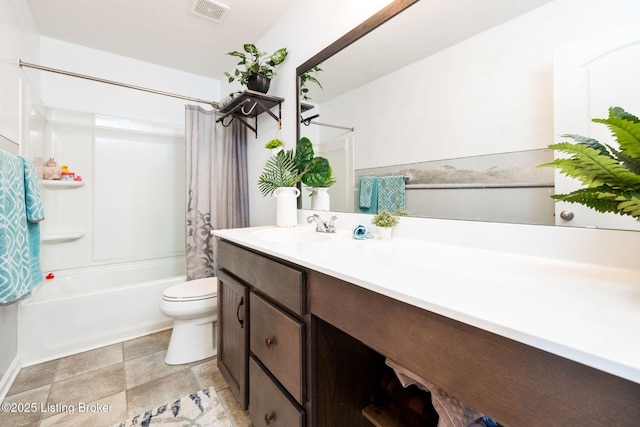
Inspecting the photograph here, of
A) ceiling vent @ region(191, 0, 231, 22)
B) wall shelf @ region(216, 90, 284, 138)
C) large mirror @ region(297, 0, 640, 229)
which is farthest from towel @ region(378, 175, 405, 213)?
ceiling vent @ region(191, 0, 231, 22)

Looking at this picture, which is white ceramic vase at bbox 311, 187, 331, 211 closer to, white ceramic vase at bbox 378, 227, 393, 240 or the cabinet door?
white ceramic vase at bbox 378, 227, 393, 240

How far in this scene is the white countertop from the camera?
0.33 meters

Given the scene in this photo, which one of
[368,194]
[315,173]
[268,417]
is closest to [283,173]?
[315,173]

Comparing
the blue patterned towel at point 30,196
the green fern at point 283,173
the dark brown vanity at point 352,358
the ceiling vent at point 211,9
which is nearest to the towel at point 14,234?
the blue patterned towel at point 30,196

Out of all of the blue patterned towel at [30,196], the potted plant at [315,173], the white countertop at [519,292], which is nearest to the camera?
the white countertop at [519,292]

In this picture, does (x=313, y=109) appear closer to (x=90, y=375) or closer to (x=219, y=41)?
(x=219, y=41)

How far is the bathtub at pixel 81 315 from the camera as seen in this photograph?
1.68 metres

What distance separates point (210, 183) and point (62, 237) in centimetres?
134

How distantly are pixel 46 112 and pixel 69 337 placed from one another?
5.88ft

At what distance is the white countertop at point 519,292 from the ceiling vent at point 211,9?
5.81 ft

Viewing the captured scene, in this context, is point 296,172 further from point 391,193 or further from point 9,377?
point 9,377

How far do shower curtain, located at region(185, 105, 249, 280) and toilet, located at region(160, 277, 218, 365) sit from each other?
413 mm

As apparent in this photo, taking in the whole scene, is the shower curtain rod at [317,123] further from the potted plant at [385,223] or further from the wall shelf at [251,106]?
the potted plant at [385,223]

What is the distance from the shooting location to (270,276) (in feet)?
3.07
